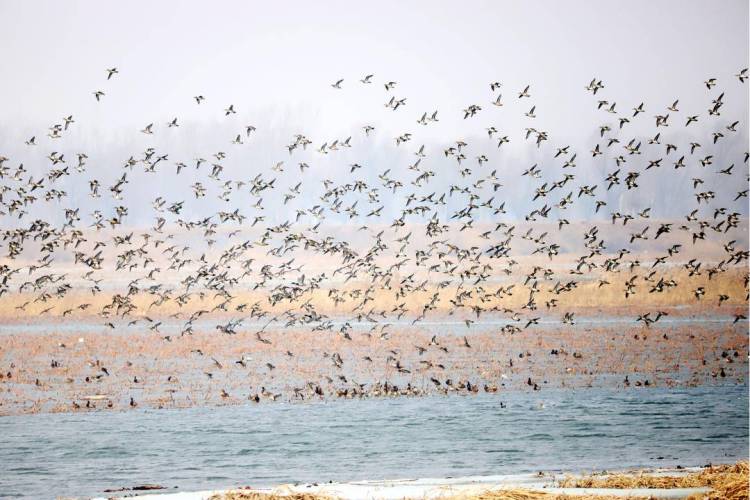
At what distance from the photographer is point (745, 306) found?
62.8 m

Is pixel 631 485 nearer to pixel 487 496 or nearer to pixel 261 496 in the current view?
pixel 487 496

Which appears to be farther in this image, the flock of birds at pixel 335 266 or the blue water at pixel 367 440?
the flock of birds at pixel 335 266

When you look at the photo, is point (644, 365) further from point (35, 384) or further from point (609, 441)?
point (35, 384)

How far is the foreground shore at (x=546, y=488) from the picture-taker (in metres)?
14.5

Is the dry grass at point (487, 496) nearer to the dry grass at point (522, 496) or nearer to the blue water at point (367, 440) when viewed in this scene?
the dry grass at point (522, 496)

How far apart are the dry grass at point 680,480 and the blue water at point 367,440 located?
179 inches

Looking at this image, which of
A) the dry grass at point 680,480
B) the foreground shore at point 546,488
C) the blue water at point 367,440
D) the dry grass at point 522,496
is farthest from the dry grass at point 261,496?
the blue water at point 367,440

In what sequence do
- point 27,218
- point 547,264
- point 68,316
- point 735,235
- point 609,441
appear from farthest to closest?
point 27,218 < point 735,235 < point 547,264 < point 68,316 < point 609,441

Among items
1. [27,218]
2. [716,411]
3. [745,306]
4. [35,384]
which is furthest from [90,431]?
[27,218]

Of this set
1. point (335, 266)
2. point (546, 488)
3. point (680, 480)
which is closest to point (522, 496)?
point (546, 488)

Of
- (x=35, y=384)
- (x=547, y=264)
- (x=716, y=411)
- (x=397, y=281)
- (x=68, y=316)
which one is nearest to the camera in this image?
(x=716, y=411)

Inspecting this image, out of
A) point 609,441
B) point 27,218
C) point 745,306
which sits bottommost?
point 609,441

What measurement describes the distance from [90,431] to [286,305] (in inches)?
1619

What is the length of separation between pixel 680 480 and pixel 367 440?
10211mm
